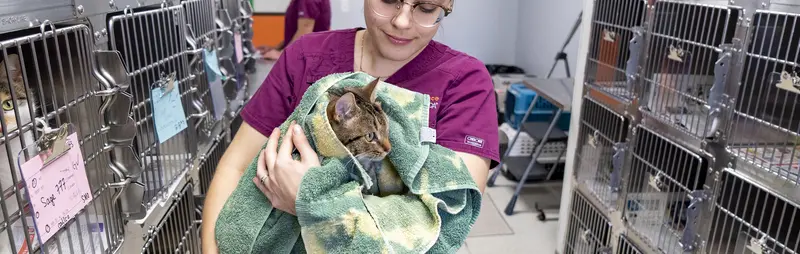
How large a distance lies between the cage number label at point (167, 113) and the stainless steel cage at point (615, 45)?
1327mm

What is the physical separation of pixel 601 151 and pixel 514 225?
2.85ft

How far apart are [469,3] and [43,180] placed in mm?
4451

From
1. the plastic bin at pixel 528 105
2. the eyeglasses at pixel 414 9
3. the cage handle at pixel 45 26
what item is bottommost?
the plastic bin at pixel 528 105

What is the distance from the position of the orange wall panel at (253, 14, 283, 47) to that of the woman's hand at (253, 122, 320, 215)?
3927 millimetres

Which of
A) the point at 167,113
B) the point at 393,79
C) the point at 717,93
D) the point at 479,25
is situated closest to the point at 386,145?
the point at 393,79

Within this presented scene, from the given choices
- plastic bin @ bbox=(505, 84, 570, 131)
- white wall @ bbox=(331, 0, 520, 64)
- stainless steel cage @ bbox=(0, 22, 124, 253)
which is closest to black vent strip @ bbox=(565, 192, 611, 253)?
plastic bin @ bbox=(505, 84, 570, 131)

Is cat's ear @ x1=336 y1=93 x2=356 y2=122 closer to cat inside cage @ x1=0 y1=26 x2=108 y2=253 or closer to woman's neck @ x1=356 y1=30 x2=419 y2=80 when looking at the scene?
woman's neck @ x1=356 y1=30 x2=419 y2=80

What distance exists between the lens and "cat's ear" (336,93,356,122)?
784mm

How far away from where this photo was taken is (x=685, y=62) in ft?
5.05

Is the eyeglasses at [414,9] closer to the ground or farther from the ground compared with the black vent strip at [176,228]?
farther from the ground

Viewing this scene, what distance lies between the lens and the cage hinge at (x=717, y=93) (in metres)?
1.33

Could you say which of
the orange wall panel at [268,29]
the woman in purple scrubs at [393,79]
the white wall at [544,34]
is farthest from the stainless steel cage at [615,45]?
the orange wall panel at [268,29]

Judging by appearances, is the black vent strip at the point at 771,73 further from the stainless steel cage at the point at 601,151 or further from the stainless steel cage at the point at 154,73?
the stainless steel cage at the point at 154,73

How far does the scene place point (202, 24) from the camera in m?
1.43
